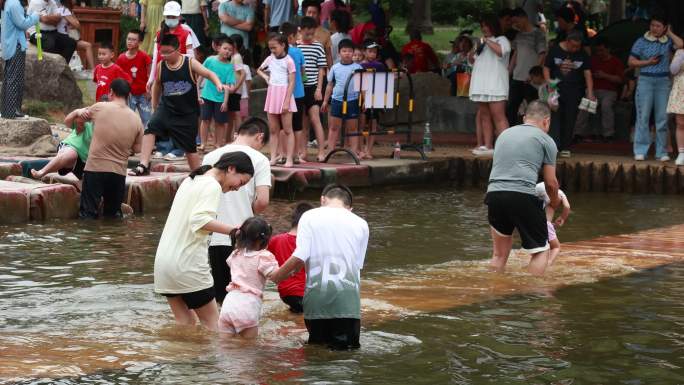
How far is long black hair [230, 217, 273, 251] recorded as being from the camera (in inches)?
328

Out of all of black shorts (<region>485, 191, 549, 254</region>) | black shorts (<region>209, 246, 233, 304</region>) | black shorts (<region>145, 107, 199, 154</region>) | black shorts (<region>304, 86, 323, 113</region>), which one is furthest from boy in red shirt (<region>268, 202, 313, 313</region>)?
black shorts (<region>304, 86, 323, 113</region>)

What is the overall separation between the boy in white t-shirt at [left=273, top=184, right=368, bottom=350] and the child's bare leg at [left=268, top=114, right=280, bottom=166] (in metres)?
8.45

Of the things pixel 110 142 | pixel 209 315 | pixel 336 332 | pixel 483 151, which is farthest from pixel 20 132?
pixel 336 332

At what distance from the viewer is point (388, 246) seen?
13.2 meters

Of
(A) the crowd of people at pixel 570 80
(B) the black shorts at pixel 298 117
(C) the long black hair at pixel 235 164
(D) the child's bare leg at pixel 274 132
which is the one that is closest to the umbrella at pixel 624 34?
(A) the crowd of people at pixel 570 80

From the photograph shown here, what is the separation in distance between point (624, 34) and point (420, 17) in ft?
35.2

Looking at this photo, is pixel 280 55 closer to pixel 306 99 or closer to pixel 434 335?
pixel 306 99

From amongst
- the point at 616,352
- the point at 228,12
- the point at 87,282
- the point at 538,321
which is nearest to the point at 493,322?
the point at 538,321

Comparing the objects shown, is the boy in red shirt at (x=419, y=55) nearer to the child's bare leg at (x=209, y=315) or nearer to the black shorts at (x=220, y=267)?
the black shorts at (x=220, y=267)

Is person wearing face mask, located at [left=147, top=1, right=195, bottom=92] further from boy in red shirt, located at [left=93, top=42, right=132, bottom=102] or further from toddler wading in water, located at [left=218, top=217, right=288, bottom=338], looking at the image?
toddler wading in water, located at [left=218, top=217, right=288, bottom=338]

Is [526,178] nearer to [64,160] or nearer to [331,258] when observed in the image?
[331,258]

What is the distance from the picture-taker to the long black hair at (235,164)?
8.38 meters

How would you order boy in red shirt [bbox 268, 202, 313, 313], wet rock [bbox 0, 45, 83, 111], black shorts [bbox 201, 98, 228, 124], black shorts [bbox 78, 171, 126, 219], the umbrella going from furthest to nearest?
the umbrella < wet rock [bbox 0, 45, 83, 111] < black shorts [bbox 201, 98, 228, 124] < black shorts [bbox 78, 171, 126, 219] < boy in red shirt [bbox 268, 202, 313, 313]

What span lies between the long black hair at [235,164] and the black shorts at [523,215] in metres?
3.02
